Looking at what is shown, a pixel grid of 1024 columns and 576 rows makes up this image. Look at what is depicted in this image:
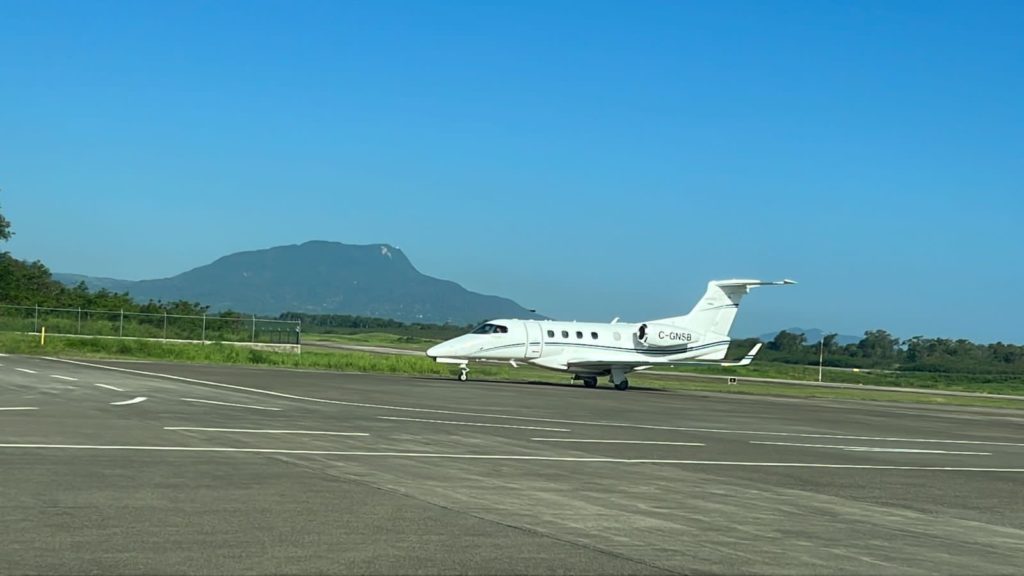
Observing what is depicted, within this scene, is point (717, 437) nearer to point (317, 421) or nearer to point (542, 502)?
point (317, 421)

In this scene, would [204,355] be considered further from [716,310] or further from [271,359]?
[716,310]

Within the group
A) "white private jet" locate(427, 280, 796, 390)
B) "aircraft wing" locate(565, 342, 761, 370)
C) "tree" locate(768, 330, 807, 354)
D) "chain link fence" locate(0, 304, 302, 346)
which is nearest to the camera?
"white private jet" locate(427, 280, 796, 390)

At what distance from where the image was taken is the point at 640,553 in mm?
9117

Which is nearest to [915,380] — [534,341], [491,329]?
[534,341]

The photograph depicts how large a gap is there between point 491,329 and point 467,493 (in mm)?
33639

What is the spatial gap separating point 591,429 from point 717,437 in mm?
2433

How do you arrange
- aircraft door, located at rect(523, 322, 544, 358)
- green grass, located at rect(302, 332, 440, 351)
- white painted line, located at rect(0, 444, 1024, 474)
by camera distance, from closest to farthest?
white painted line, located at rect(0, 444, 1024, 474), aircraft door, located at rect(523, 322, 544, 358), green grass, located at rect(302, 332, 440, 351)

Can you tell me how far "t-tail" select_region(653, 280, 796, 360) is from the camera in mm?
50844

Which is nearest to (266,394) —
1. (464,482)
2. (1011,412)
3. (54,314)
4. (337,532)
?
(464,482)

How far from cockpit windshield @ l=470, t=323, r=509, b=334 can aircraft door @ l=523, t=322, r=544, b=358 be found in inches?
37.0

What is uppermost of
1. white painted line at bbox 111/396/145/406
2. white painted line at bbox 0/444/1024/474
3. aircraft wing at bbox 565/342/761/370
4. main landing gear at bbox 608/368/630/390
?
aircraft wing at bbox 565/342/761/370

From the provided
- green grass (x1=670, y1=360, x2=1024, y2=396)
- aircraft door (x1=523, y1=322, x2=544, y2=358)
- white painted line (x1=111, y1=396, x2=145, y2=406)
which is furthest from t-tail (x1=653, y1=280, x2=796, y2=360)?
white painted line (x1=111, y1=396, x2=145, y2=406)

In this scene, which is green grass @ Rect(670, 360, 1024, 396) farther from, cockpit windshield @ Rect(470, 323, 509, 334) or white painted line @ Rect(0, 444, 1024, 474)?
white painted line @ Rect(0, 444, 1024, 474)

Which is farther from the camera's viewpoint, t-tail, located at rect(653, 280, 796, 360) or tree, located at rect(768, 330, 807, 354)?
tree, located at rect(768, 330, 807, 354)
